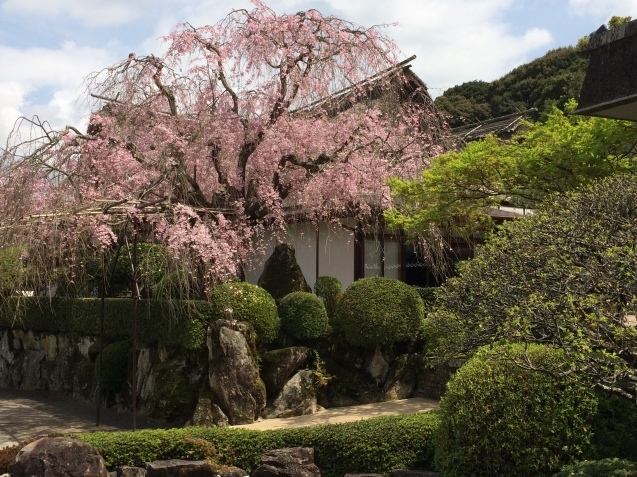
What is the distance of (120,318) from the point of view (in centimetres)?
1511

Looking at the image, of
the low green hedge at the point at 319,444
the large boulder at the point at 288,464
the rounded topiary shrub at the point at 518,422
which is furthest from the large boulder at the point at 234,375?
the rounded topiary shrub at the point at 518,422

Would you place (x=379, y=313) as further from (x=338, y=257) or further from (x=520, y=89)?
(x=520, y=89)

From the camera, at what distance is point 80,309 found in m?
16.5

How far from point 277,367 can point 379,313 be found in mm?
2068

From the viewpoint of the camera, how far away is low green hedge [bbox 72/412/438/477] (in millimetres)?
9289

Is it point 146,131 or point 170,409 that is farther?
point 146,131

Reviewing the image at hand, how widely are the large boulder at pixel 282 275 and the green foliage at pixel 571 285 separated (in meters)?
6.89

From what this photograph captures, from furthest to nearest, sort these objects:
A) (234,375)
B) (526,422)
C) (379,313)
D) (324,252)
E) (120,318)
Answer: (324,252)
(120,318)
(379,313)
(234,375)
(526,422)

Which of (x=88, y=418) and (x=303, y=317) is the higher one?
(x=303, y=317)

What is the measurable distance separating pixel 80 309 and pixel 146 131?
4.75 m

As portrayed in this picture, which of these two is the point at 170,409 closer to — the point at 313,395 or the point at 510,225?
the point at 313,395

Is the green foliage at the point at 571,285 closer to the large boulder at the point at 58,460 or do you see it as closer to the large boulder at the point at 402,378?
the large boulder at the point at 58,460

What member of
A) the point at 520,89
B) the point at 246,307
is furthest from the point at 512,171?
the point at 520,89

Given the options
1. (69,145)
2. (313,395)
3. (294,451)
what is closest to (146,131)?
(69,145)
